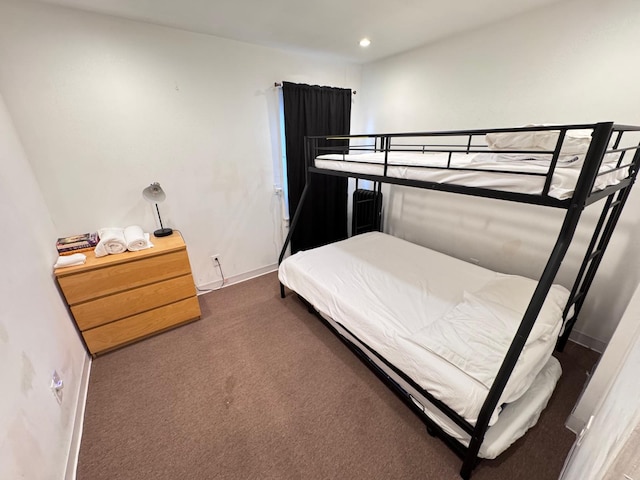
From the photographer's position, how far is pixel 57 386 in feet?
4.51

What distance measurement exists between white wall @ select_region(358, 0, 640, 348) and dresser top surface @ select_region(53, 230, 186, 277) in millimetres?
2505

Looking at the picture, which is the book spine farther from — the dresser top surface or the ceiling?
the ceiling

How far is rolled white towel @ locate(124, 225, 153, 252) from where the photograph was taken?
201 cm

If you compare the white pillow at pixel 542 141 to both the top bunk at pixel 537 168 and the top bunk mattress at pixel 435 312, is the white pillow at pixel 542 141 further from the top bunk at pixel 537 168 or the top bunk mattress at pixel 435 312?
the top bunk mattress at pixel 435 312

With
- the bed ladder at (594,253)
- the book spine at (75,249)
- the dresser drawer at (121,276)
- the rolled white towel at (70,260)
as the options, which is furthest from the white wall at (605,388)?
the book spine at (75,249)

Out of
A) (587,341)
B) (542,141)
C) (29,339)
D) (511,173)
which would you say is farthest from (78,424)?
(587,341)

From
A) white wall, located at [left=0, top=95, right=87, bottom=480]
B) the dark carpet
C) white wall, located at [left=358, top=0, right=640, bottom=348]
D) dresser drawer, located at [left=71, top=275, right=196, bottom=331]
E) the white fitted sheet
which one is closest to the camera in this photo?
white wall, located at [left=0, top=95, right=87, bottom=480]

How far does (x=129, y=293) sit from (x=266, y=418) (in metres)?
1.43

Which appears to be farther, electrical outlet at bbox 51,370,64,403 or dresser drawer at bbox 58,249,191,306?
dresser drawer at bbox 58,249,191,306

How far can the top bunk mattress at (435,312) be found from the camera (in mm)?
1204

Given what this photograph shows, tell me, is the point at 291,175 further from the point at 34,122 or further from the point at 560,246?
the point at 560,246

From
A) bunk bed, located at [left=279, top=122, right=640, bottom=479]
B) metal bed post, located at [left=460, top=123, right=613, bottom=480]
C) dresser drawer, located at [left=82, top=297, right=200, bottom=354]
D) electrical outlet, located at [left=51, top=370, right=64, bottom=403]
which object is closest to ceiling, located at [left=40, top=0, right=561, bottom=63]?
bunk bed, located at [left=279, top=122, right=640, bottom=479]

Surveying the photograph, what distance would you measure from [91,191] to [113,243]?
1.78ft

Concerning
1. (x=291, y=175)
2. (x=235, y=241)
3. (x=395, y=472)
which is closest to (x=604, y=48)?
(x=291, y=175)
